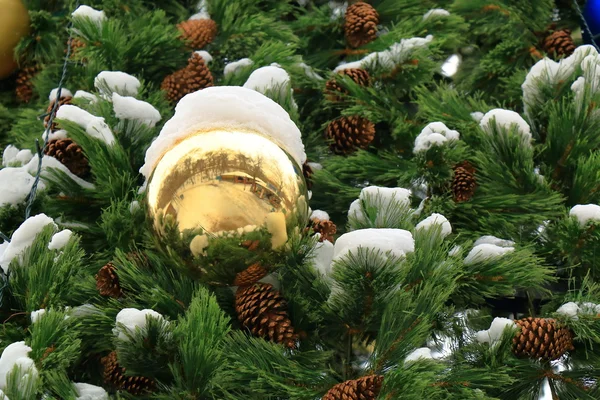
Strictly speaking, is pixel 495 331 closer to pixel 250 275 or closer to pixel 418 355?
pixel 418 355

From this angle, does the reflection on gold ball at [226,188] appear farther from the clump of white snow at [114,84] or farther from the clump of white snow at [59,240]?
the clump of white snow at [114,84]

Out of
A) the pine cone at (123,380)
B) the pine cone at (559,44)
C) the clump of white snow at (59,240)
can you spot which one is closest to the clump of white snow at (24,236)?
the clump of white snow at (59,240)

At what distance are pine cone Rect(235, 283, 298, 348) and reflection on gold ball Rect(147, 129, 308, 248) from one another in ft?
0.20

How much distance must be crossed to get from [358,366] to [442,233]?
13 cm

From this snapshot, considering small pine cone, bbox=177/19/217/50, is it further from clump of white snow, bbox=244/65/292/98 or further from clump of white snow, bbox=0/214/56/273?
clump of white snow, bbox=0/214/56/273

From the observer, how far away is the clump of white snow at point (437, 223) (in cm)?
72

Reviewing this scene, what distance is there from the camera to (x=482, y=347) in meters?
0.68

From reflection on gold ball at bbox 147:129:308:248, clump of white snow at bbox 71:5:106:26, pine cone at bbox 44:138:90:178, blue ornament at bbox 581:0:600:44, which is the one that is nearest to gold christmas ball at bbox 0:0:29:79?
clump of white snow at bbox 71:5:106:26

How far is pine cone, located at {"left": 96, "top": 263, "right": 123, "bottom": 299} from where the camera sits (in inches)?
28.7

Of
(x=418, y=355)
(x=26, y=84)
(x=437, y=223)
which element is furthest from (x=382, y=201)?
(x=26, y=84)

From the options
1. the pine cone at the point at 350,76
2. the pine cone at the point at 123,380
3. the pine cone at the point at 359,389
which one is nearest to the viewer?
the pine cone at the point at 359,389

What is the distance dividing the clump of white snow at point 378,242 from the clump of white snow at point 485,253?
85 mm

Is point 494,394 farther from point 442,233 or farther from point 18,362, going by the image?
point 18,362

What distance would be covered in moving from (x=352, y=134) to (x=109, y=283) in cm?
30
